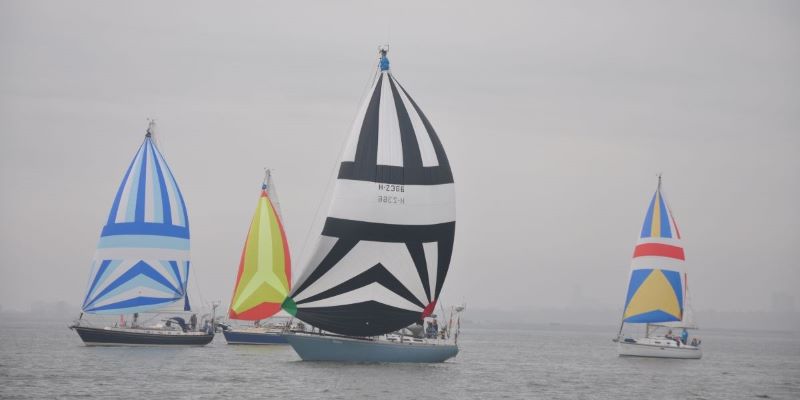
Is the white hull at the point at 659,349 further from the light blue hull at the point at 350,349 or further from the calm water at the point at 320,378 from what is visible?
the light blue hull at the point at 350,349

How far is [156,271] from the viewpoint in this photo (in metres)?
53.1

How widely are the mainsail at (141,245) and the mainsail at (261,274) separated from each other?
5.86 m

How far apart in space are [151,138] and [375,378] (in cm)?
2421

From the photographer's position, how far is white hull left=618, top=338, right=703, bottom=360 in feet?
198

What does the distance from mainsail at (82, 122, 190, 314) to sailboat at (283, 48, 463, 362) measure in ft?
46.7

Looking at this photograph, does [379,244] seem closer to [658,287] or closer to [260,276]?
[260,276]

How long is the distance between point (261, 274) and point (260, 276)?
5.6 inches

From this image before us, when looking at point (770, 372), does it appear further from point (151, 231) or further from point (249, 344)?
point (151, 231)

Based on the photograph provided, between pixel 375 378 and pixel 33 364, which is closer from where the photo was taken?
pixel 375 378

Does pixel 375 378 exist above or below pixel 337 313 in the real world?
below

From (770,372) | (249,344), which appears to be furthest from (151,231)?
(770,372)

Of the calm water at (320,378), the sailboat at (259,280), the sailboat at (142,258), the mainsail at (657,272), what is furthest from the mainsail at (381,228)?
the mainsail at (657,272)

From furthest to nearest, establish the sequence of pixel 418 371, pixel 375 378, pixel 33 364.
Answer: pixel 33 364 → pixel 418 371 → pixel 375 378

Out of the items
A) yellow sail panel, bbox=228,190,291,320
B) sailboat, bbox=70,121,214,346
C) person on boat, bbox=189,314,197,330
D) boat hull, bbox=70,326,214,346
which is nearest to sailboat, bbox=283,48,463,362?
boat hull, bbox=70,326,214,346
